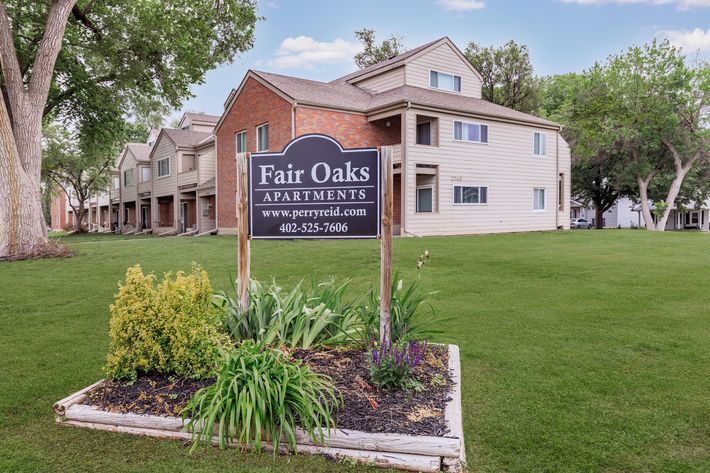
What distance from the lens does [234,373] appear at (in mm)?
3574

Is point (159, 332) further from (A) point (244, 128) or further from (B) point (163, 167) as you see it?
(B) point (163, 167)

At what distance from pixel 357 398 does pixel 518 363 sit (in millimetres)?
2206

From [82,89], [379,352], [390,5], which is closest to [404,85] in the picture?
[390,5]

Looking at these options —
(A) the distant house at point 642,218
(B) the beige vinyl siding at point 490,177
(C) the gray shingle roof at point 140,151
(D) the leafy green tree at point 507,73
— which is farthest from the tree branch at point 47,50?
(A) the distant house at point 642,218

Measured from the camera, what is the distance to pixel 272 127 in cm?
2325

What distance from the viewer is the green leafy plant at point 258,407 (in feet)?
10.7

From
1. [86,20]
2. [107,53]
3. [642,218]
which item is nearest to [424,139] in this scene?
[107,53]

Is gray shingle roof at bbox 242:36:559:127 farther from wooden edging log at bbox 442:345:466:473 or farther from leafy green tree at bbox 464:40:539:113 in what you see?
wooden edging log at bbox 442:345:466:473

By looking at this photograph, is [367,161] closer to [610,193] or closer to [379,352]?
[379,352]

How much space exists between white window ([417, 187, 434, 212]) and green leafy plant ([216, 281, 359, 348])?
61.4ft

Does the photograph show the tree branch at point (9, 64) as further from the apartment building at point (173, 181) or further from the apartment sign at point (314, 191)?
the apartment building at point (173, 181)

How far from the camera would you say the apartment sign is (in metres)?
4.90

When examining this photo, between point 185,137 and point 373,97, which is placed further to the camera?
point 185,137

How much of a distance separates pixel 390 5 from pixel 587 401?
1397cm
